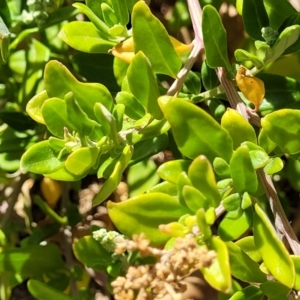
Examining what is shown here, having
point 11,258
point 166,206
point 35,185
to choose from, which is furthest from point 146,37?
point 35,185

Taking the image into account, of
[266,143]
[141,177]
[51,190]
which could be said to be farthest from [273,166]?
[51,190]

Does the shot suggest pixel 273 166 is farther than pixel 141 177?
No

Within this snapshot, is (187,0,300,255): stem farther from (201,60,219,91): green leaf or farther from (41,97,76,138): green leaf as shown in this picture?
(41,97,76,138): green leaf

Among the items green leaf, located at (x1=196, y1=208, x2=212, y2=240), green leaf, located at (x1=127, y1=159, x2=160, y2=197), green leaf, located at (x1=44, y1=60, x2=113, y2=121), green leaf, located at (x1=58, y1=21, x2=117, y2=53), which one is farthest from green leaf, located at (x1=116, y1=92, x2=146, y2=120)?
green leaf, located at (x1=127, y1=159, x2=160, y2=197)

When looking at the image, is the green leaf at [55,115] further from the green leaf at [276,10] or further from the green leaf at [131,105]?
the green leaf at [276,10]

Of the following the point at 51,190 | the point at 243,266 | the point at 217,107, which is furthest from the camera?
the point at 51,190

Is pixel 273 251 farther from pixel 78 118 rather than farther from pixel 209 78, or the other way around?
pixel 209 78

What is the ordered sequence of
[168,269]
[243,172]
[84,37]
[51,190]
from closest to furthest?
[168,269] → [243,172] → [84,37] → [51,190]
